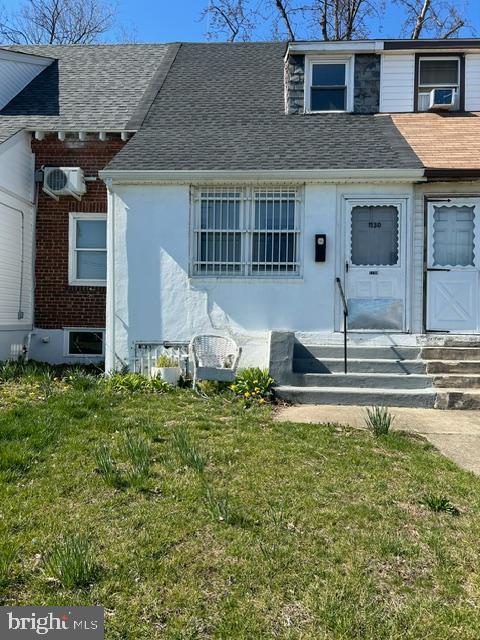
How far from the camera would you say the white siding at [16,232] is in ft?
30.9

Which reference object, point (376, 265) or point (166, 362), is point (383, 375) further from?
point (166, 362)

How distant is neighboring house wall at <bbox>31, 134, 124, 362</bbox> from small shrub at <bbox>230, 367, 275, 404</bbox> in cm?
420

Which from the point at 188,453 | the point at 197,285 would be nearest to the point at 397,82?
the point at 197,285

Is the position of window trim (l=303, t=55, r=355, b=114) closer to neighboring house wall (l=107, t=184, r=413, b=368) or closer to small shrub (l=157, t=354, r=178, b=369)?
neighboring house wall (l=107, t=184, r=413, b=368)

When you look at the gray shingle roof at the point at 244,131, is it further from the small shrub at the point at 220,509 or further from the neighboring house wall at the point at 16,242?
the small shrub at the point at 220,509

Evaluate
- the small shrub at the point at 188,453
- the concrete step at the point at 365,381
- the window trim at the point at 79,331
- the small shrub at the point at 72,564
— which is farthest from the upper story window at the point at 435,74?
the small shrub at the point at 72,564

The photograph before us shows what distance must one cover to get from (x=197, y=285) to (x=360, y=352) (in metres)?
2.88

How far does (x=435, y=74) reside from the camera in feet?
34.4

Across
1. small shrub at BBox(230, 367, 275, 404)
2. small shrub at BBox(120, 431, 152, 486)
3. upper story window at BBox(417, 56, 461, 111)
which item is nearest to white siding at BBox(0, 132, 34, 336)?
small shrub at BBox(230, 367, 275, 404)

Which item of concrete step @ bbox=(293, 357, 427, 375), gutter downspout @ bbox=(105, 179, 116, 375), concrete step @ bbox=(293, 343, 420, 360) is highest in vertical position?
gutter downspout @ bbox=(105, 179, 116, 375)

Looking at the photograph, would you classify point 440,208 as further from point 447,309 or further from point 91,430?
point 91,430

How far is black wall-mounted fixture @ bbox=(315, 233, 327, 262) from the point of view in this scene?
27.1 feet

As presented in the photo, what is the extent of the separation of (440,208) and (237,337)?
4.00m

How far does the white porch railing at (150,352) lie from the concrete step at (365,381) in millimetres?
2058
